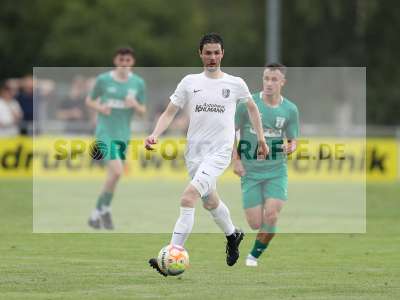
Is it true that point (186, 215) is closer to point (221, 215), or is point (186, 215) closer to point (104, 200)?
point (221, 215)

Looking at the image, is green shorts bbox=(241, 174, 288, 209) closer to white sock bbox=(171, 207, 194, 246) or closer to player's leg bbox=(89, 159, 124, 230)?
white sock bbox=(171, 207, 194, 246)

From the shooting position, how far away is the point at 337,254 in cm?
1552

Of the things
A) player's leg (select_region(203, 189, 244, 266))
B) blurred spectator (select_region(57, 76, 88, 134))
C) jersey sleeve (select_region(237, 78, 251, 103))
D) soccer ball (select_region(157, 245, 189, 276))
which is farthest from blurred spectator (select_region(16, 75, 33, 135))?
soccer ball (select_region(157, 245, 189, 276))

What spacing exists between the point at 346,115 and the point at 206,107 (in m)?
29.6

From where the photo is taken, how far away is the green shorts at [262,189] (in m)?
14.8

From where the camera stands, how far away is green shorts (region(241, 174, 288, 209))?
1475 centimetres

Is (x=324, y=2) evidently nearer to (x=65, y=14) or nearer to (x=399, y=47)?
(x=399, y=47)

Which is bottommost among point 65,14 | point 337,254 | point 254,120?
point 337,254

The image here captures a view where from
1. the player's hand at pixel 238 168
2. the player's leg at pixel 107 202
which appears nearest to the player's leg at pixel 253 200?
the player's hand at pixel 238 168

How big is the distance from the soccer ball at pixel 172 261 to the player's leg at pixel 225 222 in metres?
1.08

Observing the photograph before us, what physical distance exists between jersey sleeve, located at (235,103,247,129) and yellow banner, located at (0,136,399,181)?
15.1 meters

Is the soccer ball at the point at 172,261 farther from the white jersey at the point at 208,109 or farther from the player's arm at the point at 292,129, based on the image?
the player's arm at the point at 292,129

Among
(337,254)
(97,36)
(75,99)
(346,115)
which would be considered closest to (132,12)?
(97,36)

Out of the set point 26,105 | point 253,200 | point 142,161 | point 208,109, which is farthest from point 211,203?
point 26,105
